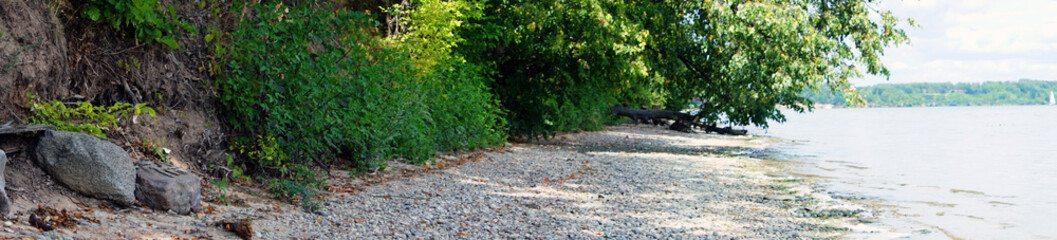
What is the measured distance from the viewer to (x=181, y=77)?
7.29 m

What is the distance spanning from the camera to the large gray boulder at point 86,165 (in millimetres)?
5375

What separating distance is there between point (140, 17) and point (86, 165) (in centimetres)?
152

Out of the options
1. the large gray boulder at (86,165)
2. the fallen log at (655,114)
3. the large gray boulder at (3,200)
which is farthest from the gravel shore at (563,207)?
the fallen log at (655,114)

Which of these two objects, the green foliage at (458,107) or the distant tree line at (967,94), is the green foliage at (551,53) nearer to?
the green foliage at (458,107)

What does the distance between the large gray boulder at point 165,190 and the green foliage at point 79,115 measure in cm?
45

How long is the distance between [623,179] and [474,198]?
3794 mm

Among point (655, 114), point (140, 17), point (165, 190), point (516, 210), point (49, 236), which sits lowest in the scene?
point (516, 210)

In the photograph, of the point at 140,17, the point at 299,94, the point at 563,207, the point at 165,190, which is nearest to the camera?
the point at 165,190

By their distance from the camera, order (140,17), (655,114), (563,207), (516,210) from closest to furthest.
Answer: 1. (140,17)
2. (516,210)
3. (563,207)
4. (655,114)

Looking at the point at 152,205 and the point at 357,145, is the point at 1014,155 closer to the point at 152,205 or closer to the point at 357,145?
the point at 357,145

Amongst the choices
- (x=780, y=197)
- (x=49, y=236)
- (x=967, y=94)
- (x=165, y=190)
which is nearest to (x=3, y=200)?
(x=49, y=236)

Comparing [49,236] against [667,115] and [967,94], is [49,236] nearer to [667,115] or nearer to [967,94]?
[667,115]

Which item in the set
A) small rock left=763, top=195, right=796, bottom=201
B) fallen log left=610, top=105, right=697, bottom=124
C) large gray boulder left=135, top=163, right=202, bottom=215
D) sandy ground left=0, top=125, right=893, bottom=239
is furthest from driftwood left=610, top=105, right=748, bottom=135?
large gray boulder left=135, top=163, right=202, bottom=215

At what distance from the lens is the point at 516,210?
8172 mm
